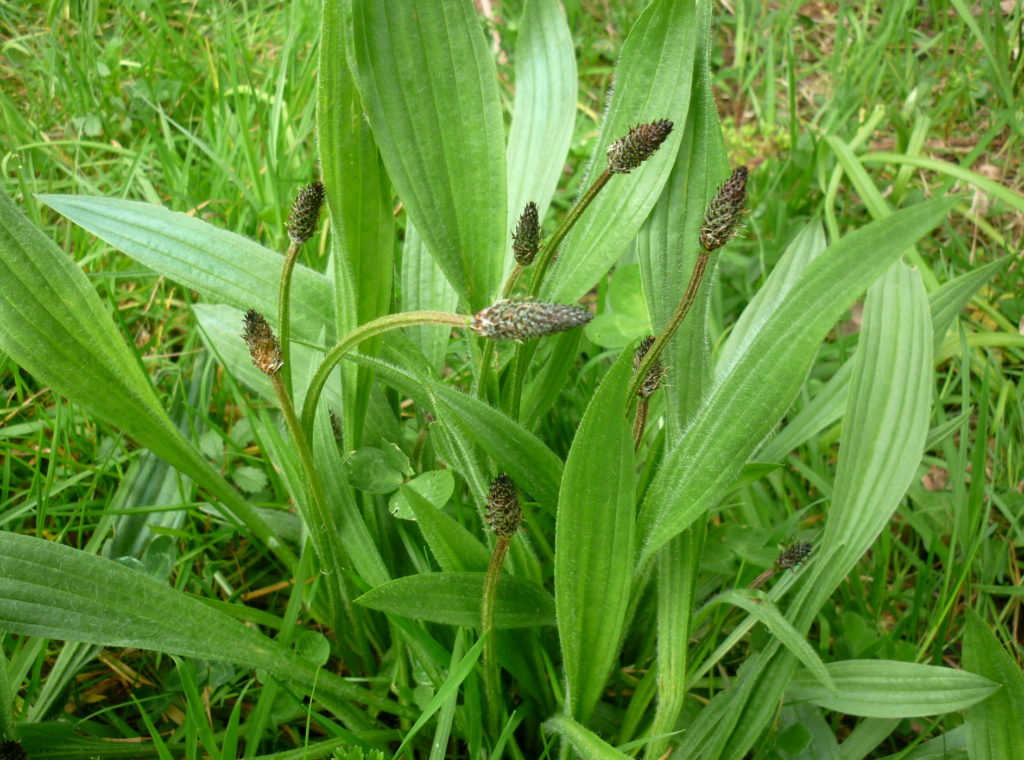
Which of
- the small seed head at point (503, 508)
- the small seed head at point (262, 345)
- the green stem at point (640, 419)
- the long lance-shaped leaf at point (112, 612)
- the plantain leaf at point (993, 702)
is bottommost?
the plantain leaf at point (993, 702)

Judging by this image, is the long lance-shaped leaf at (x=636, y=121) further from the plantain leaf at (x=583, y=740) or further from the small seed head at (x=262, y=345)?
the plantain leaf at (x=583, y=740)

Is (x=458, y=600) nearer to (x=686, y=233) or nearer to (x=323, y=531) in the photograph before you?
(x=323, y=531)

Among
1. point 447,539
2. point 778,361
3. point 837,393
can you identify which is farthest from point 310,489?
point 837,393

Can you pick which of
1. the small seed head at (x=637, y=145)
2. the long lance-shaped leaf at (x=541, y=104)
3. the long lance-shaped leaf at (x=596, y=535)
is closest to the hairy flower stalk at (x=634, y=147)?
the small seed head at (x=637, y=145)

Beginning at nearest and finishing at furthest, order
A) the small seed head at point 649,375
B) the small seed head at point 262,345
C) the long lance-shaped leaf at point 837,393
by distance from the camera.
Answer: the small seed head at point 262,345
the small seed head at point 649,375
the long lance-shaped leaf at point 837,393

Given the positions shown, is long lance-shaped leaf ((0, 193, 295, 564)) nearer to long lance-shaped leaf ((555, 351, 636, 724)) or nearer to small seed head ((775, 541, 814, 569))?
long lance-shaped leaf ((555, 351, 636, 724))


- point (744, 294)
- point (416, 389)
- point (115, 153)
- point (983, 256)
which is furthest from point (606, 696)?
point (115, 153)

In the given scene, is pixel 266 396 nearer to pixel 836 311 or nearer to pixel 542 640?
pixel 542 640
